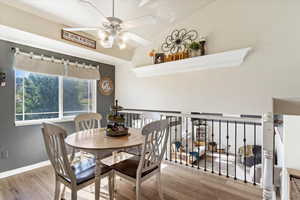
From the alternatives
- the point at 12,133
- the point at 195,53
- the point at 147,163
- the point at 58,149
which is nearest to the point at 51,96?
the point at 12,133

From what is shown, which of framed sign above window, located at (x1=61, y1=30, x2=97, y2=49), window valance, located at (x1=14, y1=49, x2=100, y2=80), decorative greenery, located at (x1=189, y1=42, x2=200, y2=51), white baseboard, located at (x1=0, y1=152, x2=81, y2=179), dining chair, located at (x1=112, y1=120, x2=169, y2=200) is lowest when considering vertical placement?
white baseboard, located at (x1=0, y1=152, x2=81, y2=179)

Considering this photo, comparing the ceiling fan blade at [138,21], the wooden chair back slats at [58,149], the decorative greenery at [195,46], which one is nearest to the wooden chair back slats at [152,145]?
the wooden chair back slats at [58,149]

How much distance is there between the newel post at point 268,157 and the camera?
1.15 metres

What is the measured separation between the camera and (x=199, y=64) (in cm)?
276

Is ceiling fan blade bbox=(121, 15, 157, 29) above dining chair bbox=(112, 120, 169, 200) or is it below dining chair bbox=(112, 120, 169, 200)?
above

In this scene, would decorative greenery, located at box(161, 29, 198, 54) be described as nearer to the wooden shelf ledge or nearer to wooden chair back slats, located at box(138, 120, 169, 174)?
the wooden shelf ledge

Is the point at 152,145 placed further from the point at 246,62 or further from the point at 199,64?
the point at 246,62

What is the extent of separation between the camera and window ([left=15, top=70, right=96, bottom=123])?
104 inches

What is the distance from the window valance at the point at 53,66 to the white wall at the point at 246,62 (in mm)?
1850

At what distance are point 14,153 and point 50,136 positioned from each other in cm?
189

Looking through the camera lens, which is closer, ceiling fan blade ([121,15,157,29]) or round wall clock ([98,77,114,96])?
ceiling fan blade ([121,15,157,29])

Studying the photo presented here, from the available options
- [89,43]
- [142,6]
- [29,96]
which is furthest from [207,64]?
[29,96]

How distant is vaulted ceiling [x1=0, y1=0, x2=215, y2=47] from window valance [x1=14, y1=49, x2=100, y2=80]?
78 centimetres

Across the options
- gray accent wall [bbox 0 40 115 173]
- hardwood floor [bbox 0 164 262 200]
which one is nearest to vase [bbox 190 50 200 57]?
hardwood floor [bbox 0 164 262 200]
